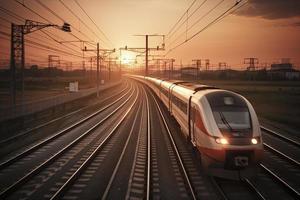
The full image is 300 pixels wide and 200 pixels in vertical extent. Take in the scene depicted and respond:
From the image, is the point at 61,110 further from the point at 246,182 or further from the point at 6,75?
the point at 6,75

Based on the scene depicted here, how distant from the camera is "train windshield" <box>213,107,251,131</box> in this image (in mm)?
13398

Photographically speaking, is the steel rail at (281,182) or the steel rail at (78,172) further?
the steel rail at (78,172)

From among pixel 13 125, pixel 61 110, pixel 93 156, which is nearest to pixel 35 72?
pixel 61 110

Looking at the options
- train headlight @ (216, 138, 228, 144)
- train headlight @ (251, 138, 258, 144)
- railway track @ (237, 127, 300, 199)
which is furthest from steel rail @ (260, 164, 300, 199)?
train headlight @ (216, 138, 228, 144)

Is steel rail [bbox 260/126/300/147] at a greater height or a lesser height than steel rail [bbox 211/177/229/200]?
greater

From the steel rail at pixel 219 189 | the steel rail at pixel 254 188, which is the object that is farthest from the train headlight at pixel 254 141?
the steel rail at pixel 219 189

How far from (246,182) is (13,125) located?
66.3 ft

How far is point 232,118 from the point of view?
1374 cm

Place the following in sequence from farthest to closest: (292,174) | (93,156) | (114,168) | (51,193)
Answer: (93,156) → (114,168) → (292,174) → (51,193)

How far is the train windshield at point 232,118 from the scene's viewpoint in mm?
13398

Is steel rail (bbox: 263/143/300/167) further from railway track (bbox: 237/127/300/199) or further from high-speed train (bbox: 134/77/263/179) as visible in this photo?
high-speed train (bbox: 134/77/263/179)

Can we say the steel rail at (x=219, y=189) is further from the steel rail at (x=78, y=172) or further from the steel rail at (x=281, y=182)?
the steel rail at (x=78, y=172)

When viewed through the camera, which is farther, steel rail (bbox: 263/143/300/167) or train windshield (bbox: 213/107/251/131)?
steel rail (bbox: 263/143/300/167)

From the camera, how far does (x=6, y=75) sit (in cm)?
11462
